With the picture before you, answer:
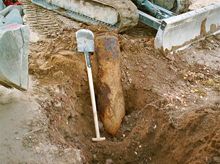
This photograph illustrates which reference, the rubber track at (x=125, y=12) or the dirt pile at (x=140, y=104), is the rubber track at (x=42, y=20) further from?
the rubber track at (x=125, y=12)

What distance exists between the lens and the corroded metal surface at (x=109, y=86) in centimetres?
324

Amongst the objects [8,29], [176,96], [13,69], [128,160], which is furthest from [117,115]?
[8,29]

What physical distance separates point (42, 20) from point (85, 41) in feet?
6.86

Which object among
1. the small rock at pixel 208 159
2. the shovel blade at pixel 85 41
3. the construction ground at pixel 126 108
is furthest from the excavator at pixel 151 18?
the small rock at pixel 208 159

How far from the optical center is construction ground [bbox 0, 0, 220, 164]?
2350mm

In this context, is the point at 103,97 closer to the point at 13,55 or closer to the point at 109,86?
the point at 109,86

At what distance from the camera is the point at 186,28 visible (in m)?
4.28

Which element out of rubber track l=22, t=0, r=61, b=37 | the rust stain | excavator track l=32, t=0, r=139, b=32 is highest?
excavator track l=32, t=0, r=139, b=32

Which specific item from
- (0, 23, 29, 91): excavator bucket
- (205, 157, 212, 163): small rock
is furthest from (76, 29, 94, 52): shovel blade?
(205, 157, 212, 163): small rock

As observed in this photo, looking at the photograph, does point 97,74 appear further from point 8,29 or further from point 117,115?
point 8,29

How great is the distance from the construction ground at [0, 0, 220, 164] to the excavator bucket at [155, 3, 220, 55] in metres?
0.21

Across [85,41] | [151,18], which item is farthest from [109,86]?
[151,18]

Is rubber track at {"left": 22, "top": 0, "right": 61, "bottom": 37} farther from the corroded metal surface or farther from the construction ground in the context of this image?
the corroded metal surface

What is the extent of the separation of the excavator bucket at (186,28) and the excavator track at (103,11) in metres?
0.66
